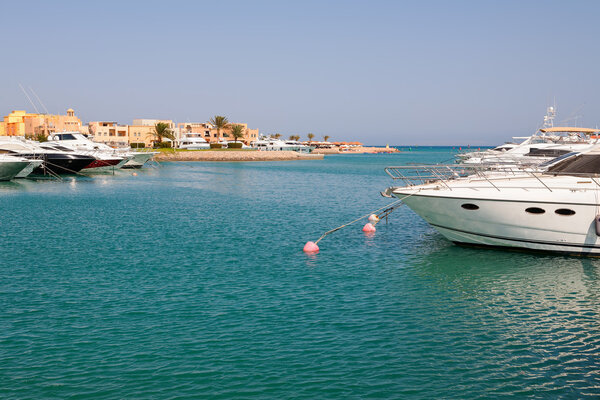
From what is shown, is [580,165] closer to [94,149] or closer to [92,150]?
[92,150]

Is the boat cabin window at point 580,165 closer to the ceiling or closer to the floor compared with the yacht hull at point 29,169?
closer to the ceiling

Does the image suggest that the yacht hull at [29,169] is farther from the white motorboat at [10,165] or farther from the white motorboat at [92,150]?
the white motorboat at [92,150]

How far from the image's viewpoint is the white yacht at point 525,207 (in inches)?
695

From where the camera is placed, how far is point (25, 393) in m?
9.15

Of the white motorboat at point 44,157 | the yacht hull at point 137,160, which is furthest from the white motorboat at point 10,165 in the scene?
the yacht hull at point 137,160

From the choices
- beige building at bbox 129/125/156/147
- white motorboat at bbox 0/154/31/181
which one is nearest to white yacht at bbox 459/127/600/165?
white motorboat at bbox 0/154/31/181

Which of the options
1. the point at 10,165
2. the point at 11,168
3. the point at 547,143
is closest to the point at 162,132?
the point at 11,168

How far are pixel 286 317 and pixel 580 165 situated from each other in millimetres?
13225

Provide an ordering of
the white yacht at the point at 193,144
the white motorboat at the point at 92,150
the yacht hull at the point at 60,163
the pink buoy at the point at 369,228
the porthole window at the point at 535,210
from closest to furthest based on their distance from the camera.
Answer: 1. the porthole window at the point at 535,210
2. the pink buoy at the point at 369,228
3. the yacht hull at the point at 60,163
4. the white motorboat at the point at 92,150
5. the white yacht at the point at 193,144

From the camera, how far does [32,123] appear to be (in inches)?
5969

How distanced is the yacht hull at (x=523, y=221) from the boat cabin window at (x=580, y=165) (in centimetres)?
211

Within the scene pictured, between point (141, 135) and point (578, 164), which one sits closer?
point (578, 164)

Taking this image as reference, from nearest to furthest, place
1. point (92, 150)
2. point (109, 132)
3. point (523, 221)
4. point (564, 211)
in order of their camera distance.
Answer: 1. point (564, 211)
2. point (523, 221)
3. point (92, 150)
4. point (109, 132)

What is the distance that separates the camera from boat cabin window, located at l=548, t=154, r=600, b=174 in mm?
19141
